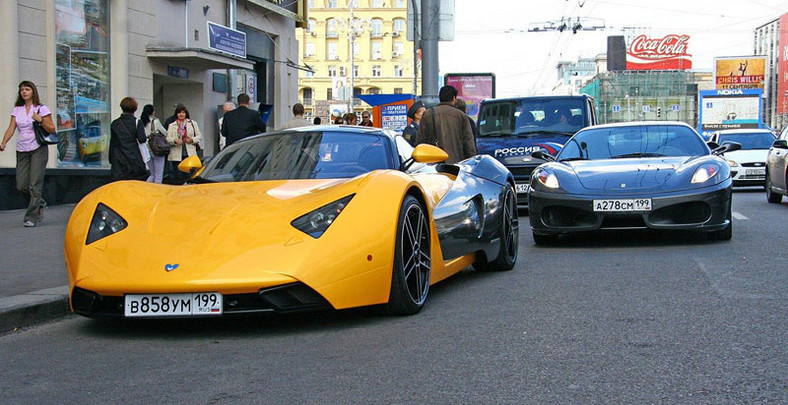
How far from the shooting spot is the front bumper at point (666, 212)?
868cm

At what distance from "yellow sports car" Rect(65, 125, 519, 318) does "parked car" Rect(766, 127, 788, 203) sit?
410 inches

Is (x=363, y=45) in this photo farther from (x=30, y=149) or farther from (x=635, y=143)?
(x=635, y=143)

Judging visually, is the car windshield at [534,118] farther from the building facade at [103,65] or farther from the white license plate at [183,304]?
the white license plate at [183,304]

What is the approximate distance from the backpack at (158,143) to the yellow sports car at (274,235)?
7305 mm

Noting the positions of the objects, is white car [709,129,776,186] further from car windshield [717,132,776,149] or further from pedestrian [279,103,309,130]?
pedestrian [279,103,309,130]

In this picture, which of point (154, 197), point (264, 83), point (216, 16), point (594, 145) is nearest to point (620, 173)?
point (594, 145)

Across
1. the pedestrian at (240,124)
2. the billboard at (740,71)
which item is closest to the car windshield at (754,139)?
the pedestrian at (240,124)

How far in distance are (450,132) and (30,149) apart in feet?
16.4

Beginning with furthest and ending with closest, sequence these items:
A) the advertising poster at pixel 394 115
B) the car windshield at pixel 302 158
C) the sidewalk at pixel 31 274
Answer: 1. the advertising poster at pixel 394 115
2. the car windshield at pixel 302 158
3. the sidewalk at pixel 31 274

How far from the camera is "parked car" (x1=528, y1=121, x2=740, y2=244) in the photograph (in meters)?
8.70

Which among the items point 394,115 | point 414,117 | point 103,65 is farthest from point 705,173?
point 394,115

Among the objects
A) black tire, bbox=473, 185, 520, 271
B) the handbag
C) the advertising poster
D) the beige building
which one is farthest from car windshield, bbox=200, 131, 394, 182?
the beige building

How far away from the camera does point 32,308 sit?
5547 mm

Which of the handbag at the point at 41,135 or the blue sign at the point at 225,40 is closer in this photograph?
the handbag at the point at 41,135
